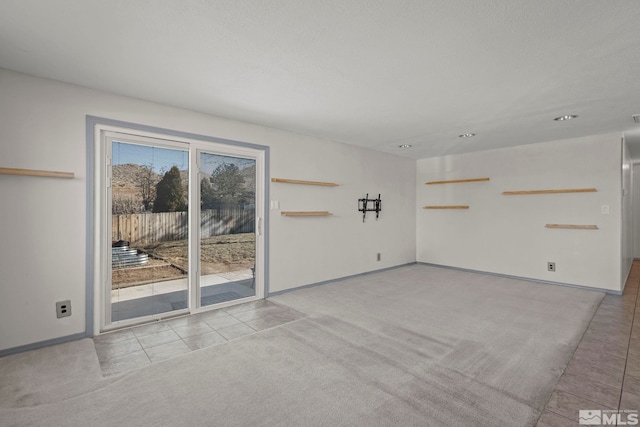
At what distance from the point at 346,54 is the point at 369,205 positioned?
3706mm

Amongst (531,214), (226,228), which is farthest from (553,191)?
(226,228)

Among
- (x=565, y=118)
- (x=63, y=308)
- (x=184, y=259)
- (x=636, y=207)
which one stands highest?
(x=565, y=118)

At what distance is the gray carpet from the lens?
1.87m

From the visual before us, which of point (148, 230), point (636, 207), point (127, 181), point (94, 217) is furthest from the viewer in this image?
point (636, 207)

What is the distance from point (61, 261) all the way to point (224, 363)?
5.94ft

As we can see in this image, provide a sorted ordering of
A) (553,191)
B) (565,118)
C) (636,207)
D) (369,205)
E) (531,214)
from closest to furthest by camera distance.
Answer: (565,118) < (553,191) < (531,214) < (369,205) < (636,207)

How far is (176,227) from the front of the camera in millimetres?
3578

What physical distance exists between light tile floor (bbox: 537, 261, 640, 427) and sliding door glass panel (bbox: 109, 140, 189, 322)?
3.53m

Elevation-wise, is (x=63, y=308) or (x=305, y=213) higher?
(x=305, y=213)

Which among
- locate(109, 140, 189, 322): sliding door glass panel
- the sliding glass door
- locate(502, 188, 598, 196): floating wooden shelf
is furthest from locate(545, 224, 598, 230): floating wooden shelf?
locate(109, 140, 189, 322): sliding door glass panel

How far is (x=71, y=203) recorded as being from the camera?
9.50 ft

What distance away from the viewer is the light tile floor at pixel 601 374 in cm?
193

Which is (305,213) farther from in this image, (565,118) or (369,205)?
(565,118)

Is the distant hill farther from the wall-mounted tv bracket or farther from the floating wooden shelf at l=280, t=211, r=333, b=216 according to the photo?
the wall-mounted tv bracket
